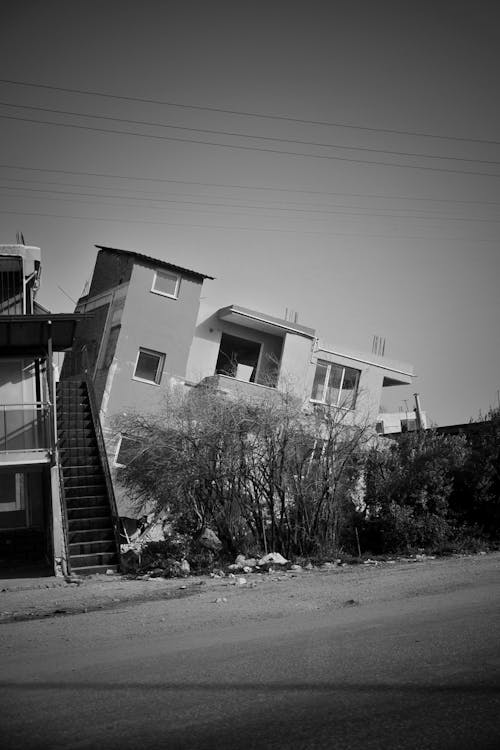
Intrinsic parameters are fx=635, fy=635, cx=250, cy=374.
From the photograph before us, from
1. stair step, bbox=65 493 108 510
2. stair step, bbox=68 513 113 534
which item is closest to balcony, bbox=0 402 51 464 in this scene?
stair step, bbox=65 493 108 510

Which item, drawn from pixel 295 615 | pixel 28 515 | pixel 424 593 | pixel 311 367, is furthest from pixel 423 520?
pixel 311 367

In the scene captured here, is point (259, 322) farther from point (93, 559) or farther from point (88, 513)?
point (93, 559)

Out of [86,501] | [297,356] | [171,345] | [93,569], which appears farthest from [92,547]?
[297,356]

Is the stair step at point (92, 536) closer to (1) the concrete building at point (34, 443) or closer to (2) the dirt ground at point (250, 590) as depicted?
(1) the concrete building at point (34, 443)

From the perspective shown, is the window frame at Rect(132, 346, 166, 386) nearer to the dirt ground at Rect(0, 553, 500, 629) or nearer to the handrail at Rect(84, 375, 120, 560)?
the handrail at Rect(84, 375, 120, 560)

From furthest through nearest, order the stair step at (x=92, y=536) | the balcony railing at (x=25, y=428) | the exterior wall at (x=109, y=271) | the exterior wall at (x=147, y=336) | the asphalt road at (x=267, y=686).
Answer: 1. the exterior wall at (x=109, y=271)
2. the exterior wall at (x=147, y=336)
3. the balcony railing at (x=25, y=428)
4. the stair step at (x=92, y=536)
5. the asphalt road at (x=267, y=686)

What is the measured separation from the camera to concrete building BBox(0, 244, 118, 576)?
51.4 feet

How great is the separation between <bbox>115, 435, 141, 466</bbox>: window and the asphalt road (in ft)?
37.7

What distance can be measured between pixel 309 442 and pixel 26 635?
30.9 feet

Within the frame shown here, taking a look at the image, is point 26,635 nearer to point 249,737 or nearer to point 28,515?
point 249,737

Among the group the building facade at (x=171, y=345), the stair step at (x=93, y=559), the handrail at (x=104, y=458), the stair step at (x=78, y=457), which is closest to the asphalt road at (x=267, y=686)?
the stair step at (x=93, y=559)

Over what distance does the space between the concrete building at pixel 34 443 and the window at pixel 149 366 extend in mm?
6616

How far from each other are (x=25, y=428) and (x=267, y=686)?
48.1 ft

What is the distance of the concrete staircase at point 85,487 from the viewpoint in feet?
49.0
